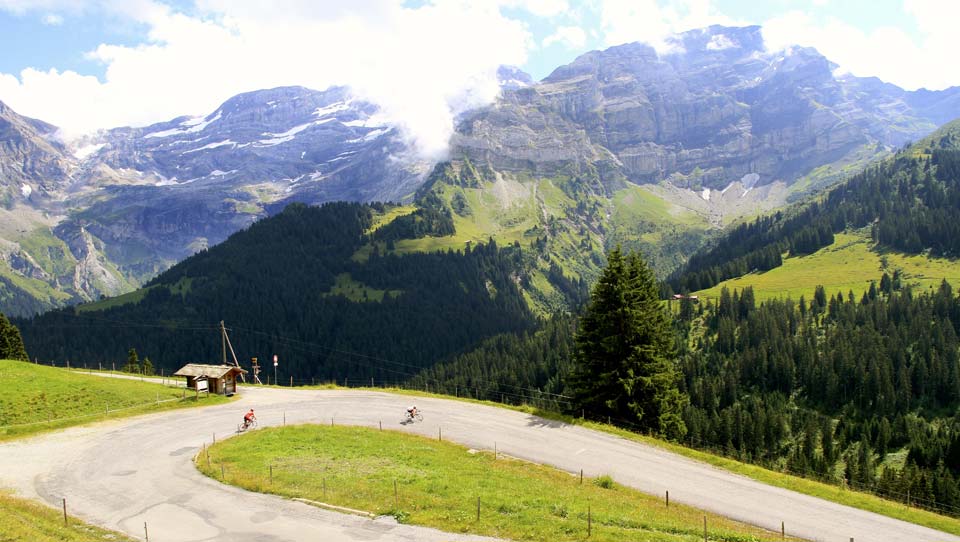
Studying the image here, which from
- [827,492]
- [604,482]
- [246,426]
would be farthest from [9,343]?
[827,492]

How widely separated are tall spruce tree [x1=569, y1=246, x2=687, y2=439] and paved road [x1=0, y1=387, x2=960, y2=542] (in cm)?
518

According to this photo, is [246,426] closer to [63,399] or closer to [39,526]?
[63,399]

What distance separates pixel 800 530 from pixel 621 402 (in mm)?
22432


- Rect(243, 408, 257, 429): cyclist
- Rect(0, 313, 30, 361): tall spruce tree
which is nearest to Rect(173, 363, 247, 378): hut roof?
Rect(243, 408, 257, 429): cyclist

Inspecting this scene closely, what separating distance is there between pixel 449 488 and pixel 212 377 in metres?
50.7

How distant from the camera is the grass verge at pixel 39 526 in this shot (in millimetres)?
25652

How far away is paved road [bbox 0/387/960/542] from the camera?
3042 cm

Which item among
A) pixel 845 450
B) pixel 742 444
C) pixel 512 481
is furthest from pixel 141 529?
pixel 845 450

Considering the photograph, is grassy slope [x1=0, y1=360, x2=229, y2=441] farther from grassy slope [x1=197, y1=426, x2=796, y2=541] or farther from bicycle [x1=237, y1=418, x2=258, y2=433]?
grassy slope [x1=197, y1=426, x2=796, y2=541]

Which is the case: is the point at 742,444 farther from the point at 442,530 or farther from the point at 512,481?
the point at 442,530

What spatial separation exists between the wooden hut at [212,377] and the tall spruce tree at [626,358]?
44.9 m

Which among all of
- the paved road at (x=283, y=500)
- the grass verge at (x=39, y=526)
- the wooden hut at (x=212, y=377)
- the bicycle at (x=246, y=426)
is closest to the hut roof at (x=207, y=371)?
the wooden hut at (x=212, y=377)

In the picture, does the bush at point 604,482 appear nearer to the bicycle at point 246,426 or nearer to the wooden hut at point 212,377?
the bicycle at point 246,426

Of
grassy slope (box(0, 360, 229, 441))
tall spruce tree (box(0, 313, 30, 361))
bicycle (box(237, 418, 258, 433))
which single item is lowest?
bicycle (box(237, 418, 258, 433))
